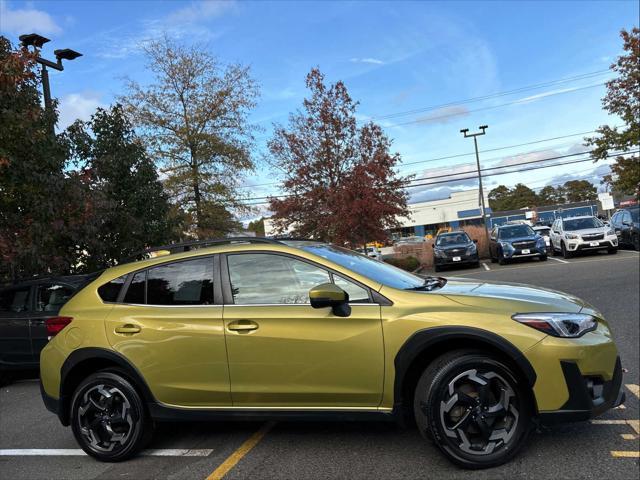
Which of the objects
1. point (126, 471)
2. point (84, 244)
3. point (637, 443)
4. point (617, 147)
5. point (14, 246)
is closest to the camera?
point (637, 443)

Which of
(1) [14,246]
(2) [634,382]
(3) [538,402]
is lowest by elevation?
(2) [634,382]

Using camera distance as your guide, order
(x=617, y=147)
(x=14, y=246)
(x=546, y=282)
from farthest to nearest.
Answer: (x=617, y=147)
(x=546, y=282)
(x=14, y=246)

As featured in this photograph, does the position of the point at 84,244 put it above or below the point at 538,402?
above

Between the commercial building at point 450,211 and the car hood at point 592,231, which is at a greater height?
the commercial building at point 450,211

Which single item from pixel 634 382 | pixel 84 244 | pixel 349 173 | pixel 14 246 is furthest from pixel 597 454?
pixel 349 173

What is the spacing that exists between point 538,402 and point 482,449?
1.55ft

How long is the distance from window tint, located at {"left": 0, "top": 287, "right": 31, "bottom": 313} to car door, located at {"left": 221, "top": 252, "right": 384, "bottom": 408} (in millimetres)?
4844

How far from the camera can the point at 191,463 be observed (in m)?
3.87

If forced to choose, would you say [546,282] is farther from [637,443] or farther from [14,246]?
[14,246]

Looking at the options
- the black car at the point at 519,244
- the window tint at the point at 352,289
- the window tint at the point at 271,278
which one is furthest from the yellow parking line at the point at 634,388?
the black car at the point at 519,244

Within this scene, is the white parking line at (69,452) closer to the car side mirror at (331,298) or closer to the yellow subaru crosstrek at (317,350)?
the yellow subaru crosstrek at (317,350)

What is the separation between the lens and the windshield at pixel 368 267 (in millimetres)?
3805

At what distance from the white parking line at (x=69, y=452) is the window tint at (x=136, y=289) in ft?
4.01

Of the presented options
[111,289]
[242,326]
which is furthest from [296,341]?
[111,289]
